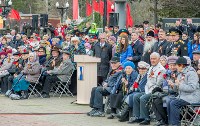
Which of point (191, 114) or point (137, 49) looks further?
point (137, 49)

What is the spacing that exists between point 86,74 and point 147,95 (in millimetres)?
4388

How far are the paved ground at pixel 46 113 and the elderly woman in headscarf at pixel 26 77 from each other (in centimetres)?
43

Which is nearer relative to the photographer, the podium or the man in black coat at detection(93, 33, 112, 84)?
the podium

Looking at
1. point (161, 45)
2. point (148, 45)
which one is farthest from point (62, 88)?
point (161, 45)

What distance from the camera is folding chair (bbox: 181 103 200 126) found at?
1498 centimetres

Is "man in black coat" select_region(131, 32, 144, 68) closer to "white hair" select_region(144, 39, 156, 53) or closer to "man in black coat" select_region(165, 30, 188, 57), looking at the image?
"white hair" select_region(144, 39, 156, 53)

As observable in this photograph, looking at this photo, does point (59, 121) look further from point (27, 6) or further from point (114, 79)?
point (27, 6)

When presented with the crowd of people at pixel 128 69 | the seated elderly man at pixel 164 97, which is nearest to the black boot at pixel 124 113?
the crowd of people at pixel 128 69

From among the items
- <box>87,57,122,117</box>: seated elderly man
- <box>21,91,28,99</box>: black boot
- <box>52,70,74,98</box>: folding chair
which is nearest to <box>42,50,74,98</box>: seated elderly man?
<box>52,70,74,98</box>: folding chair

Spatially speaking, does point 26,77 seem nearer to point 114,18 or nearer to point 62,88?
point 62,88

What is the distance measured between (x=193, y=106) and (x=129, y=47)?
536cm

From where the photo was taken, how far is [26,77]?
73.2ft

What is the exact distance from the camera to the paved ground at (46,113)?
1650 cm

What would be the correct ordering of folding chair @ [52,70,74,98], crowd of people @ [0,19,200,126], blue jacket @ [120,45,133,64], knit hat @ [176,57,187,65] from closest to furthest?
1. knit hat @ [176,57,187,65]
2. crowd of people @ [0,19,200,126]
3. blue jacket @ [120,45,133,64]
4. folding chair @ [52,70,74,98]
